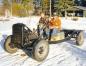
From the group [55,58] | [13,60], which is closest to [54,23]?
[55,58]

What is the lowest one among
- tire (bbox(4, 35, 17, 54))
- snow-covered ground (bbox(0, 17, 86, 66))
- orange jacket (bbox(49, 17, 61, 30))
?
snow-covered ground (bbox(0, 17, 86, 66))

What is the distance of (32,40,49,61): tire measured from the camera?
25.7 feet

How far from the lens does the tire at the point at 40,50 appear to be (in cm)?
783

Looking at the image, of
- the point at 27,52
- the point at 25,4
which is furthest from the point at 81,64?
the point at 25,4

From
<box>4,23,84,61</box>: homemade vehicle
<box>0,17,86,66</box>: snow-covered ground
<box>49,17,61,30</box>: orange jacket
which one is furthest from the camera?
<box>49,17,61,30</box>: orange jacket

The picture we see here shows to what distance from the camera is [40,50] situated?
8133 millimetres

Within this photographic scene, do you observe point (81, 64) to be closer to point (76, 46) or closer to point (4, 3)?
point (76, 46)

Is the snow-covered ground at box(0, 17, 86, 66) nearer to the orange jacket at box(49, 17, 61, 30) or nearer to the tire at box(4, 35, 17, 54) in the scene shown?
the tire at box(4, 35, 17, 54)

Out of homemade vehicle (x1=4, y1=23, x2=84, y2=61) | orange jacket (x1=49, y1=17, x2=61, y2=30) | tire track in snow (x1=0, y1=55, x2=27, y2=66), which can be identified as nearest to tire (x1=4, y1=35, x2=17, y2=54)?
homemade vehicle (x1=4, y1=23, x2=84, y2=61)

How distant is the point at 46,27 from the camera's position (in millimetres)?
10062

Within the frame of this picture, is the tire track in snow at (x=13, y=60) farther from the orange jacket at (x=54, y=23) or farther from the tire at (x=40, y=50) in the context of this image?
the orange jacket at (x=54, y=23)

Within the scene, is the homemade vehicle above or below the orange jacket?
below

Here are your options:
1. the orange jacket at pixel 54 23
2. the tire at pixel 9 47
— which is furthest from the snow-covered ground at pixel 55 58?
the orange jacket at pixel 54 23

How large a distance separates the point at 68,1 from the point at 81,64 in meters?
48.6
